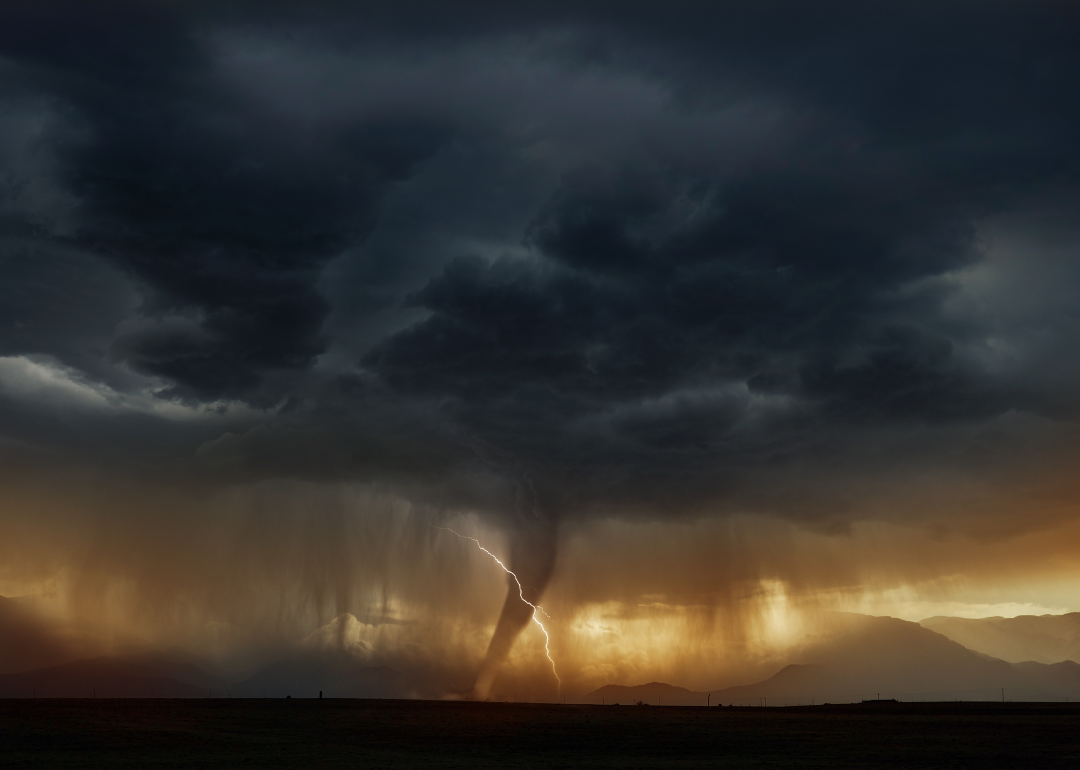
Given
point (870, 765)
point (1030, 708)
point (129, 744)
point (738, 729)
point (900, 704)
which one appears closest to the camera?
point (870, 765)

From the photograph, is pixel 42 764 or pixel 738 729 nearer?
pixel 42 764

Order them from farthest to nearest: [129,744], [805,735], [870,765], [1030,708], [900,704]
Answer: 1. [900,704]
2. [1030,708]
3. [805,735]
4. [129,744]
5. [870,765]

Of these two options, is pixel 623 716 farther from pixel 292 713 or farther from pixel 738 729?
pixel 292 713

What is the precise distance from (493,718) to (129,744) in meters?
52.2

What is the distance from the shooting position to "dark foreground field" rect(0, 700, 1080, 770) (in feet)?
235

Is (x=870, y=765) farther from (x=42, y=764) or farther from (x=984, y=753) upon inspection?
(x=42, y=764)

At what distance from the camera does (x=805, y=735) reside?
3765 inches

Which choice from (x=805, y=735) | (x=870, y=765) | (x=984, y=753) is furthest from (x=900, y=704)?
(x=870, y=765)

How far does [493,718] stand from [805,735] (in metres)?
45.7

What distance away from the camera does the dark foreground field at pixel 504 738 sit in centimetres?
7175

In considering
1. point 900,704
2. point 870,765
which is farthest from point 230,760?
point 900,704

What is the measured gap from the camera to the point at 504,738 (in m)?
94.9

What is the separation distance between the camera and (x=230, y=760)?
71.8 m

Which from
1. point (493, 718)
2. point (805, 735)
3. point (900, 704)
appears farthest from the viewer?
point (900, 704)
